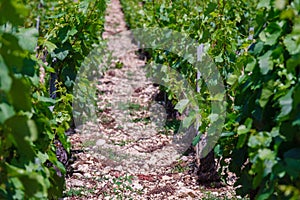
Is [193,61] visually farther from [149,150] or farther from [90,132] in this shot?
[90,132]

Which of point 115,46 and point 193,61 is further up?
point 193,61

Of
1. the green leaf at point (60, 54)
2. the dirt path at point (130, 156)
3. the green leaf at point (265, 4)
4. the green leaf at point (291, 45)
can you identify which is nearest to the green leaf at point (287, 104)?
the green leaf at point (291, 45)

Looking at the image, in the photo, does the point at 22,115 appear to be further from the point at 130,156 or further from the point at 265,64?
the point at 130,156

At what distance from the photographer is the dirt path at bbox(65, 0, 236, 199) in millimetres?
4223

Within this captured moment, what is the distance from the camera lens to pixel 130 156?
16.8 ft

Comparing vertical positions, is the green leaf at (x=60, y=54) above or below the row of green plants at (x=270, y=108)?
below

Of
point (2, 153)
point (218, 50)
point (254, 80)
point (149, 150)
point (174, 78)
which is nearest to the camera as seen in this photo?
point (2, 153)

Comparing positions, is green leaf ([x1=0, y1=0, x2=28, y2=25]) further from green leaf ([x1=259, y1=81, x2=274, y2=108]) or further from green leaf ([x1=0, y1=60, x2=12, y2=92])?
green leaf ([x1=259, y1=81, x2=274, y2=108])

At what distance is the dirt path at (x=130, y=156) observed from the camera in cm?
422

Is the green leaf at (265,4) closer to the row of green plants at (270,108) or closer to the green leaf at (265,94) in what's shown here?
the row of green plants at (270,108)

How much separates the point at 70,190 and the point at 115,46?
7.57 meters

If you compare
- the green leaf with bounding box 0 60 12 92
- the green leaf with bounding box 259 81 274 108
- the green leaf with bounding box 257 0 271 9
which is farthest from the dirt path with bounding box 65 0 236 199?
the green leaf with bounding box 0 60 12 92

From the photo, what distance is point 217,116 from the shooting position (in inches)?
126

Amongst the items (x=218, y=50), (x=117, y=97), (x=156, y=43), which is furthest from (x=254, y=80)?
(x=117, y=97)
